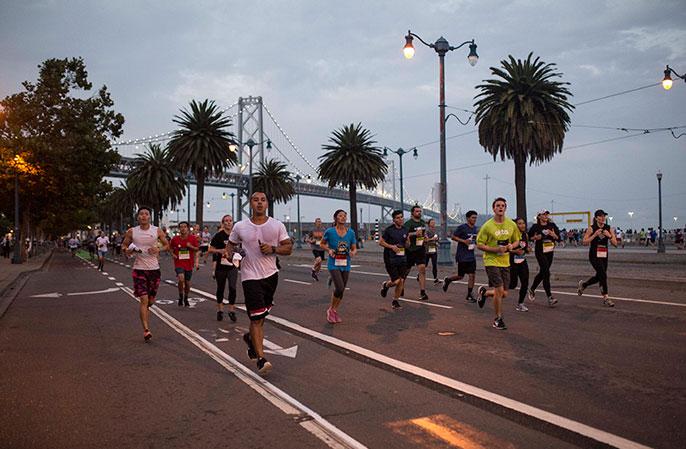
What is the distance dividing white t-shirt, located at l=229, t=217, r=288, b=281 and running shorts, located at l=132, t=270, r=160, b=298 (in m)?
2.68

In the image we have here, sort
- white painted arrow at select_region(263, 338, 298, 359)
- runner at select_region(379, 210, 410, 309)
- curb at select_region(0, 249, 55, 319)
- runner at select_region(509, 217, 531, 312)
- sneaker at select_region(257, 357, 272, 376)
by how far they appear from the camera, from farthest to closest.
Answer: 1. curb at select_region(0, 249, 55, 319)
2. runner at select_region(379, 210, 410, 309)
3. runner at select_region(509, 217, 531, 312)
4. white painted arrow at select_region(263, 338, 298, 359)
5. sneaker at select_region(257, 357, 272, 376)

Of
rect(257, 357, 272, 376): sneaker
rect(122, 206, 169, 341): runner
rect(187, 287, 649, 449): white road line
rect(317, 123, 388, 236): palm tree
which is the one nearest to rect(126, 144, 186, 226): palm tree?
rect(317, 123, 388, 236): palm tree

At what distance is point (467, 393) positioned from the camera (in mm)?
5219

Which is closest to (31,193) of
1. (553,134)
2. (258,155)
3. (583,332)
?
(553,134)

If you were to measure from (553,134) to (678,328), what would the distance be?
1155 inches

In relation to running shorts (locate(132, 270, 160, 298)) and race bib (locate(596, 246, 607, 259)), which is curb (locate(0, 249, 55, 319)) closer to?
running shorts (locate(132, 270, 160, 298))

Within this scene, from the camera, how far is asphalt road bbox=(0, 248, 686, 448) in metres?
4.32

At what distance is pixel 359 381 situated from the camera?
5746 millimetres

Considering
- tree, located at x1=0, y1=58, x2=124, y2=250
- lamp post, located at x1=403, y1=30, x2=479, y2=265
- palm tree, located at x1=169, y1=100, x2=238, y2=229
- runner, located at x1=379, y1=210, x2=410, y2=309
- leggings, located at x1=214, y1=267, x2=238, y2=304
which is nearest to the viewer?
leggings, located at x1=214, y1=267, x2=238, y2=304

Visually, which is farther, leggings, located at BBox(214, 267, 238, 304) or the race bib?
the race bib

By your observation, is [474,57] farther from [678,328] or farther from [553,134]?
[678,328]

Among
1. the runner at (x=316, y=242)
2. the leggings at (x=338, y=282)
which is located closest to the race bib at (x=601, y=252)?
the leggings at (x=338, y=282)

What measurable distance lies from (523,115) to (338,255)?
28.7 meters

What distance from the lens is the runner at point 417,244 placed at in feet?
39.7
